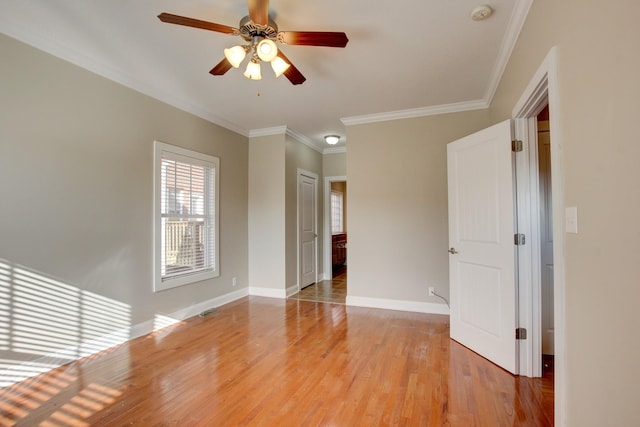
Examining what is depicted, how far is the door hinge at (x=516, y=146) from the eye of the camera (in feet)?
8.04

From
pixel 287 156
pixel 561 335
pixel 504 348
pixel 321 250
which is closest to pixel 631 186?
pixel 561 335

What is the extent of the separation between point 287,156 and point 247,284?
2.19 meters

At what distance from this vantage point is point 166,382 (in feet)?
7.51

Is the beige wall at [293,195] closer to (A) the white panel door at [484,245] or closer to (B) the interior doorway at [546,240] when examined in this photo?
(A) the white panel door at [484,245]

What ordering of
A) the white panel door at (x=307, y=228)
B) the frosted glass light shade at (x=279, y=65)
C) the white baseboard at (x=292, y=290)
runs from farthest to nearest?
the white panel door at (x=307, y=228), the white baseboard at (x=292, y=290), the frosted glass light shade at (x=279, y=65)

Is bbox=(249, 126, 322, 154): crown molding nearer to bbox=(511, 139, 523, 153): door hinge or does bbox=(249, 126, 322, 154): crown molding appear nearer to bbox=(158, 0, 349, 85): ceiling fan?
bbox=(158, 0, 349, 85): ceiling fan

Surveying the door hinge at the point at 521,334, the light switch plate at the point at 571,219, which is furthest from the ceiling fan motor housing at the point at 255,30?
the door hinge at the point at 521,334

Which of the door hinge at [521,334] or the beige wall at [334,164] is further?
the beige wall at [334,164]

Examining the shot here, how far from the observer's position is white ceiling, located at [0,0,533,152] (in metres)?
2.12

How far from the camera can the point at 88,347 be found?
9.03 ft

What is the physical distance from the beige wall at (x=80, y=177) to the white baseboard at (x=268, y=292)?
1.24 metres

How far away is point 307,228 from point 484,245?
3321mm

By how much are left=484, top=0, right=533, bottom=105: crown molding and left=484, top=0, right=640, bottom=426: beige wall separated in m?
0.54

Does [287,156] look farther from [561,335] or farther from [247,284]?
[561,335]
